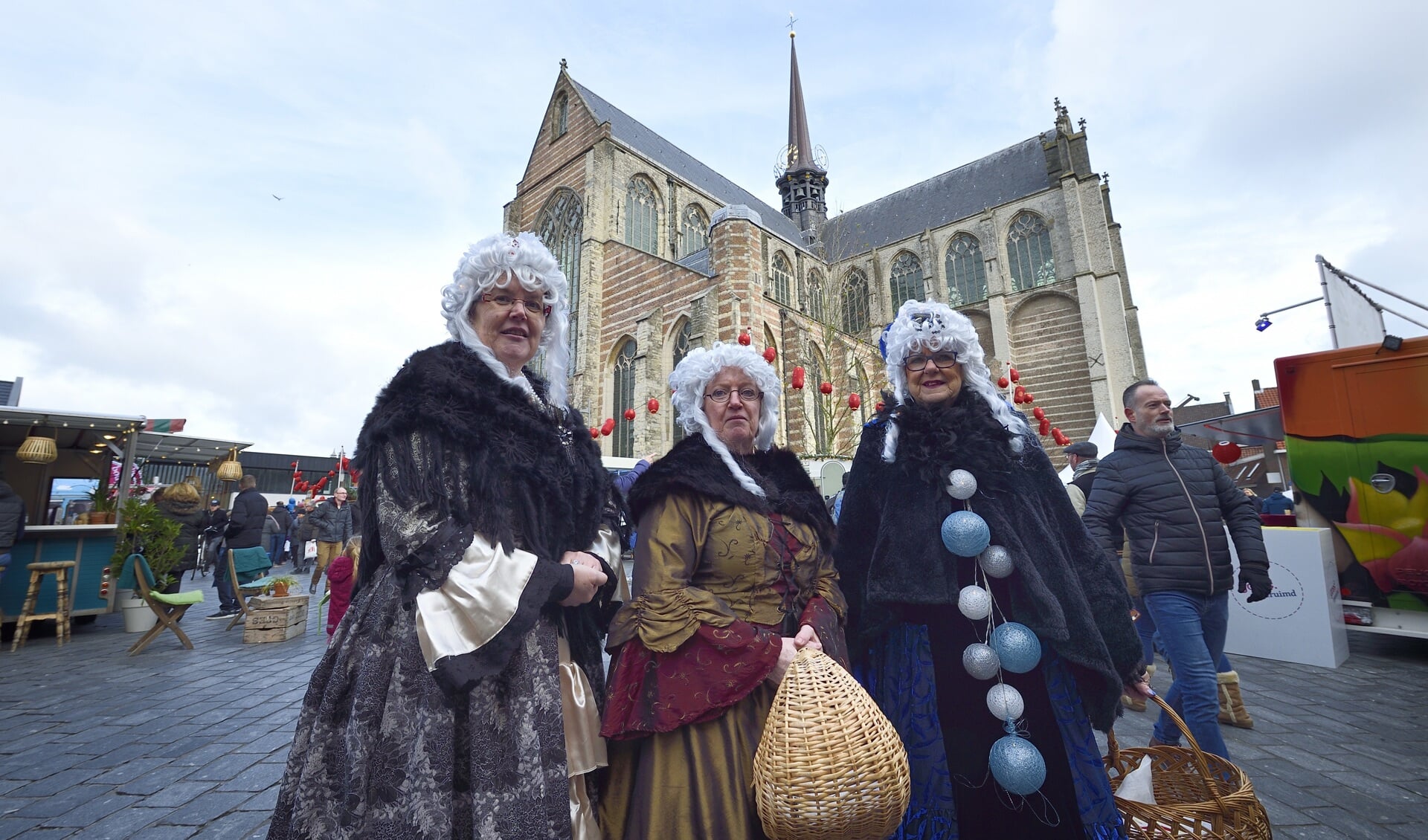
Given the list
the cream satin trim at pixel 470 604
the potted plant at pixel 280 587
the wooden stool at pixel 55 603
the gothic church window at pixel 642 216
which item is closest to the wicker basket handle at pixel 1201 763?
the cream satin trim at pixel 470 604

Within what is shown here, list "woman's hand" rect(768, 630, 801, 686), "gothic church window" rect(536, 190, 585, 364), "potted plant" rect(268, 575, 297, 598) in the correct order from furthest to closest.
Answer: "gothic church window" rect(536, 190, 585, 364)
"potted plant" rect(268, 575, 297, 598)
"woman's hand" rect(768, 630, 801, 686)

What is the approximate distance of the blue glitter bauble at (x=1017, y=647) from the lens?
170 centimetres

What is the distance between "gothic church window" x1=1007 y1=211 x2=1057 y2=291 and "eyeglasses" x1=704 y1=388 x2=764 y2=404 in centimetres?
2517

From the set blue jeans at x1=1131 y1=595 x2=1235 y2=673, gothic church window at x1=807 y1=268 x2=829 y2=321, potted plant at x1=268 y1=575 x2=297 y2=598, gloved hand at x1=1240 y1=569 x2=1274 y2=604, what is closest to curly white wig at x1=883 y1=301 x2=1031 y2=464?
gloved hand at x1=1240 y1=569 x2=1274 y2=604

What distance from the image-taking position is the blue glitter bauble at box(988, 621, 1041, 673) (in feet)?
5.58

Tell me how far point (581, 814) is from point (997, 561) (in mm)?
1392

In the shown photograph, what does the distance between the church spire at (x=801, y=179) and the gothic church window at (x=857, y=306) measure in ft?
17.5

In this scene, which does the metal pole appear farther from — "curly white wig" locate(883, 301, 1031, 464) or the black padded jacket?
"curly white wig" locate(883, 301, 1031, 464)

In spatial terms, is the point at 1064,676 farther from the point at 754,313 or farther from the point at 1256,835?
the point at 754,313

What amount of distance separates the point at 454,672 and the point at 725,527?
0.80m

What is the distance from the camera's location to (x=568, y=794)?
1.42m

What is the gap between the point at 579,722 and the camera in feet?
5.18

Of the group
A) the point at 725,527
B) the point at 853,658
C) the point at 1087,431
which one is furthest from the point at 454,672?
the point at 1087,431

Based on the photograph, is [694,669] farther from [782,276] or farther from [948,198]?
[948,198]
